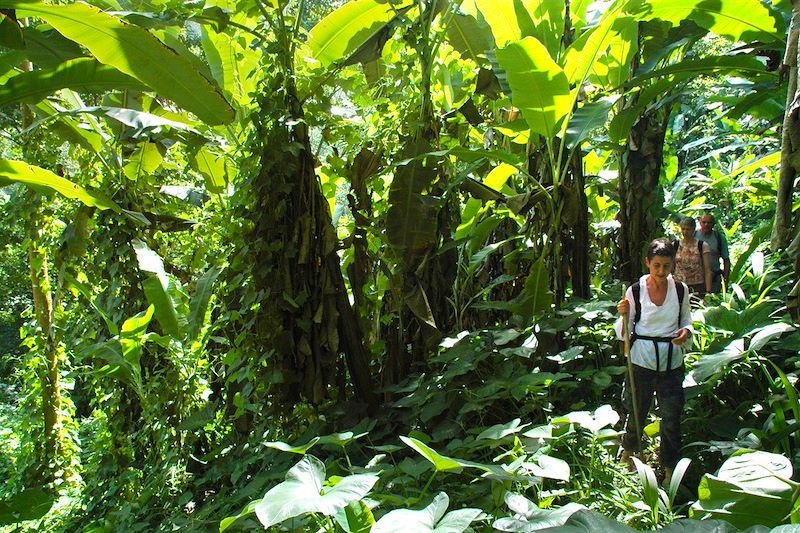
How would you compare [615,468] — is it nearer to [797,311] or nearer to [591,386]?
[591,386]

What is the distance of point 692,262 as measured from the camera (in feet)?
18.0

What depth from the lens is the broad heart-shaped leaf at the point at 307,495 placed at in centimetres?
186

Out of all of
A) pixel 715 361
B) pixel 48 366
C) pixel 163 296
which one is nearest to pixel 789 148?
pixel 715 361

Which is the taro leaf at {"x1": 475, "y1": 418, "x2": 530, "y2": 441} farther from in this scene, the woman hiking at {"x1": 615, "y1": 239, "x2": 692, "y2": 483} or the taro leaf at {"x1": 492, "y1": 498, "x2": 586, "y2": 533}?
the woman hiking at {"x1": 615, "y1": 239, "x2": 692, "y2": 483}

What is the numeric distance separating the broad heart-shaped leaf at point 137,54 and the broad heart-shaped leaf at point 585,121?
1784mm

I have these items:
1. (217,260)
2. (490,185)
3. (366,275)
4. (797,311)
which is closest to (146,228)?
(217,260)

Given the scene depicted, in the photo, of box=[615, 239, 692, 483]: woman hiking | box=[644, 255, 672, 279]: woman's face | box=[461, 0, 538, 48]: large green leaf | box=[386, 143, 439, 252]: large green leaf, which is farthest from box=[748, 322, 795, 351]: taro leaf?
box=[461, 0, 538, 48]: large green leaf

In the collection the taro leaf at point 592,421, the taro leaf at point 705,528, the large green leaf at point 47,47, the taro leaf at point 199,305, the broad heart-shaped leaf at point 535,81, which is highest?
the large green leaf at point 47,47

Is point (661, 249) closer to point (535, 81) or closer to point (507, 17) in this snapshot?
point (535, 81)

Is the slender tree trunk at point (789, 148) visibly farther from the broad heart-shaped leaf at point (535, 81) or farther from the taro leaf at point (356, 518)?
the taro leaf at point (356, 518)

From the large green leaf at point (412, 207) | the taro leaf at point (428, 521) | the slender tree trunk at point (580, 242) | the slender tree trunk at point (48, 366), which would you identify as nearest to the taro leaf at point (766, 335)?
the slender tree trunk at point (580, 242)

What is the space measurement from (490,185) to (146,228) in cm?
221

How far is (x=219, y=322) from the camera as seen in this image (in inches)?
151

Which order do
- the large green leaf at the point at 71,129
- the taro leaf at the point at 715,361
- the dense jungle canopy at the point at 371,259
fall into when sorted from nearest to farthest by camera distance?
the taro leaf at the point at 715,361
the dense jungle canopy at the point at 371,259
the large green leaf at the point at 71,129
